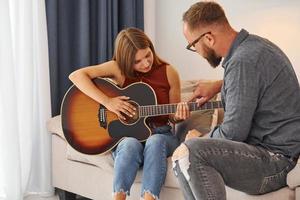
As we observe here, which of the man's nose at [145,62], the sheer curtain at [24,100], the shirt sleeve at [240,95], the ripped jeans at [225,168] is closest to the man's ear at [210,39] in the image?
the shirt sleeve at [240,95]

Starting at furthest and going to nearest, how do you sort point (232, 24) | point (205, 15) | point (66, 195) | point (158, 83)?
point (232, 24) → point (66, 195) → point (158, 83) → point (205, 15)

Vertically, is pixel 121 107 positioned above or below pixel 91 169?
above

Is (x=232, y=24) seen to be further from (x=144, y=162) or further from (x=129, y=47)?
(x=144, y=162)

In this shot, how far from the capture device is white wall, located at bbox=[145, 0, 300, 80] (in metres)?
2.63

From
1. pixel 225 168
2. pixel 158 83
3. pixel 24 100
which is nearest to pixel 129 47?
pixel 158 83

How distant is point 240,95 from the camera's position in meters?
1.48

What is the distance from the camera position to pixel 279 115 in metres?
1.54

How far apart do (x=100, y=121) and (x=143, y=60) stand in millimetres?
352

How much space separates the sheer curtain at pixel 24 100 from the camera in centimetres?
232

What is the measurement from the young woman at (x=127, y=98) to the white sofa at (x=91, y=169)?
0.08 metres

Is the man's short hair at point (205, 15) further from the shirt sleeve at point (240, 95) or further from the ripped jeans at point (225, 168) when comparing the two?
the ripped jeans at point (225, 168)

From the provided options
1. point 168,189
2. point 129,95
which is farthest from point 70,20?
point 168,189

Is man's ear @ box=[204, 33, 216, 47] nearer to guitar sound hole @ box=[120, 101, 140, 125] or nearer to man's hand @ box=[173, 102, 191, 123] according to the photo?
man's hand @ box=[173, 102, 191, 123]

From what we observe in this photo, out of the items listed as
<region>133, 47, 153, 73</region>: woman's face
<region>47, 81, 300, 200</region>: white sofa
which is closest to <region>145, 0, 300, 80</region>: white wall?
<region>47, 81, 300, 200</region>: white sofa
